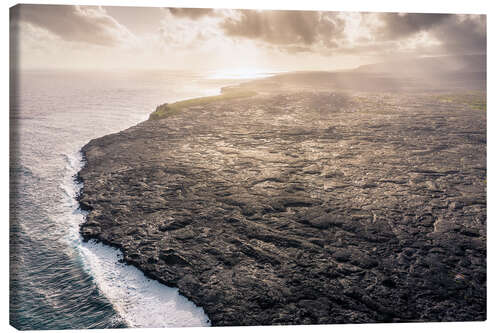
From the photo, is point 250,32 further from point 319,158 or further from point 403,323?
point 403,323

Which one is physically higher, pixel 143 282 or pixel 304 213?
pixel 304 213

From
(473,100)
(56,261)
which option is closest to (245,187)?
(56,261)

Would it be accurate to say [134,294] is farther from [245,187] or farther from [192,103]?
[192,103]

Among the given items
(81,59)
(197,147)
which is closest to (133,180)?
(197,147)

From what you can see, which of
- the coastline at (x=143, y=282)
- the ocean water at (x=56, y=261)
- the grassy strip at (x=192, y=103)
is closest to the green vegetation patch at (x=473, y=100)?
the grassy strip at (x=192, y=103)

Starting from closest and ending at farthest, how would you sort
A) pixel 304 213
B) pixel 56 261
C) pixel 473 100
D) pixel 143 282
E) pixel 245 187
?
1. pixel 143 282
2. pixel 56 261
3. pixel 304 213
4. pixel 245 187
5. pixel 473 100

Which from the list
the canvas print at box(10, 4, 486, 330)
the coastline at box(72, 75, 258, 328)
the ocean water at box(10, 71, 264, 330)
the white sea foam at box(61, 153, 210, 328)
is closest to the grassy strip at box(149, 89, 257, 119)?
the canvas print at box(10, 4, 486, 330)
